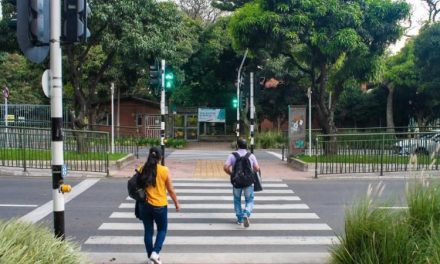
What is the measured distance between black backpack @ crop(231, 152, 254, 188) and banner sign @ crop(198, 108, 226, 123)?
33.0 m

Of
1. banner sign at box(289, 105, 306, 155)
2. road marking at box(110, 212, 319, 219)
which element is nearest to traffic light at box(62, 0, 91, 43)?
road marking at box(110, 212, 319, 219)

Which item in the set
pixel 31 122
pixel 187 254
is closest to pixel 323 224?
pixel 187 254

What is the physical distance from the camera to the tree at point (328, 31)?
2138 centimetres

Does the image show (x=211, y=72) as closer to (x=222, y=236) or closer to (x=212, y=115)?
(x=212, y=115)

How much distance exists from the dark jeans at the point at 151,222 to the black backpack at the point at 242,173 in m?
2.58

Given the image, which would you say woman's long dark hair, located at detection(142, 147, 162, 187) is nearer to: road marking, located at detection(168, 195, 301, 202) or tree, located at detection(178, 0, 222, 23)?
road marking, located at detection(168, 195, 301, 202)

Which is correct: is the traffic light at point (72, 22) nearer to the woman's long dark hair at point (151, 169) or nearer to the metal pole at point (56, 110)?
the metal pole at point (56, 110)

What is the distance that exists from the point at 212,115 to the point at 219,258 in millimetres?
35581

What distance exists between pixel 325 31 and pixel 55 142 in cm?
1698

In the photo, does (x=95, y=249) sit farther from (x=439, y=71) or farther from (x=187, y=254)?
(x=439, y=71)

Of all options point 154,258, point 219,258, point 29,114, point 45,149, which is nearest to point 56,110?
point 154,258

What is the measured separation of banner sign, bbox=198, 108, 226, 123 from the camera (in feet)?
141

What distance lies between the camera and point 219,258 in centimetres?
784

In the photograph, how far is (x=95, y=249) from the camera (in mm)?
8391
